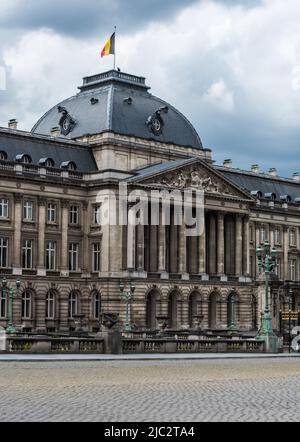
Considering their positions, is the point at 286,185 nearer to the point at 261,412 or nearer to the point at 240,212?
the point at 240,212

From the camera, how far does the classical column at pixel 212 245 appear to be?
118 metres

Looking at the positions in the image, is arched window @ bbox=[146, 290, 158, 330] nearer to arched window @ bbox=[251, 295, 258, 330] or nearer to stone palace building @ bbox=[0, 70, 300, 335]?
stone palace building @ bbox=[0, 70, 300, 335]

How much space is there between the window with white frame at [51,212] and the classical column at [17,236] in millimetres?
3865

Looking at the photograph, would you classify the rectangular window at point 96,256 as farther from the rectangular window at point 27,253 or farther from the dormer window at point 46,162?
the dormer window at point 46,162

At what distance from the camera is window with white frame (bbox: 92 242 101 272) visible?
108188 mm

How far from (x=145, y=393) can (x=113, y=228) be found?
247ft

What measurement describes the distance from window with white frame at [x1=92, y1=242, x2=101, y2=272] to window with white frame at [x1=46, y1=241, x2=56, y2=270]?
4.66m

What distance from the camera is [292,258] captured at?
13462cm

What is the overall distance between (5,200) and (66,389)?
70324 millimetres

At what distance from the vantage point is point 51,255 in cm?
10600

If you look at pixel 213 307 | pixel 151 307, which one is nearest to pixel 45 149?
pixel 151 307
